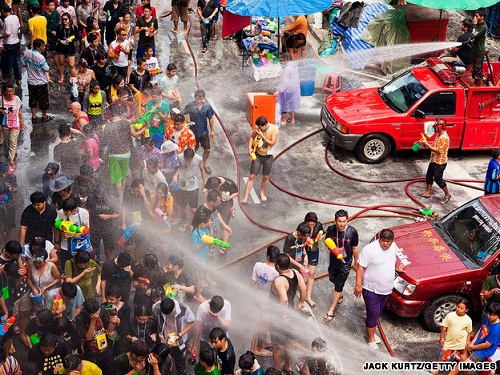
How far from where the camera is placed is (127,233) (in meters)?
10.2

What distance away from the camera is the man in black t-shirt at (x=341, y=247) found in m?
9.80

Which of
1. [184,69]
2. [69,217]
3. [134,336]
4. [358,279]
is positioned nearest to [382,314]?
[358,279]

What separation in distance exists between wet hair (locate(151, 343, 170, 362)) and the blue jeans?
985 centimetres

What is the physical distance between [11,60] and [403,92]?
7.98 m

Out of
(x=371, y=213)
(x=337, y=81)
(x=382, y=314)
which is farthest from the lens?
(x=337, y=81)

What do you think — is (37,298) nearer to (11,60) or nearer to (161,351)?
(161,351)

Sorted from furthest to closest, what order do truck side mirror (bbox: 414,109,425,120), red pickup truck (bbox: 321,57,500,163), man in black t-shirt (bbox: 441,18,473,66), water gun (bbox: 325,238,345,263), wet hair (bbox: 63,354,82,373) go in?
man in black t-shirt (bbox: 441,18,473,66), red pickup truck (bbox: 321,57,500,163), truck side mirror (bbox: 414,109,425,120), water gun (bbox: 325,238,345,263), wet hair (bbox: 63,354,82,373)

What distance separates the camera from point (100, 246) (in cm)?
1156

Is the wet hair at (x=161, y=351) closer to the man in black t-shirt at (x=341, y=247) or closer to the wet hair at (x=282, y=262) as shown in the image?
the wet hair at (x=282, y=262)

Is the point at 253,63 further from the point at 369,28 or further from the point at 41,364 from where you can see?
the point at 41,364

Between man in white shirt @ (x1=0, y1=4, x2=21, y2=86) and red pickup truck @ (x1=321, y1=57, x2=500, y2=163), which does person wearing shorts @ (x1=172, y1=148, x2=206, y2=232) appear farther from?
man in white shirt @ (x1=0, y1=4, x2=21, y2=86)

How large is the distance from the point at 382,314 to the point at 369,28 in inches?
391

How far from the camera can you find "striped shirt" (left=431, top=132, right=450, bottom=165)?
41.2ft

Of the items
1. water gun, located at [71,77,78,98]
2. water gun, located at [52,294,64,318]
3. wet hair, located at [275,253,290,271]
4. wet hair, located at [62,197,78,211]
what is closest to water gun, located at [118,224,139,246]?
wet hair, located at [62,197,78,211]
